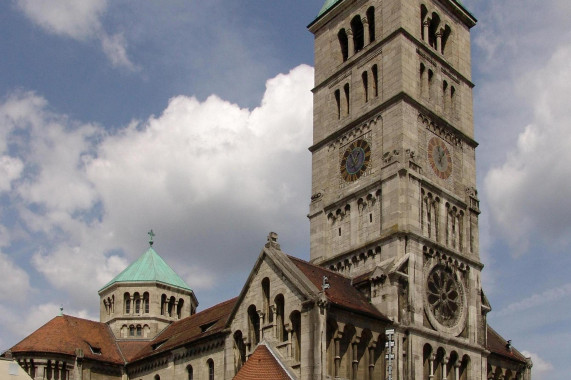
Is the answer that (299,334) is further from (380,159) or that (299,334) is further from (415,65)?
(415,65)

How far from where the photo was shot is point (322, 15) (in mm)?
56406

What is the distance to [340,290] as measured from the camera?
42.8m

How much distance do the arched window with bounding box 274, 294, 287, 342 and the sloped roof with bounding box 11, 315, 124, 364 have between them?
67.1ft

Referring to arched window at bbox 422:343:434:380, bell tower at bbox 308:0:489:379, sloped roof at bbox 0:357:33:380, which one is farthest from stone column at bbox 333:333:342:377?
sloped roof at bbox 0:357:33:380

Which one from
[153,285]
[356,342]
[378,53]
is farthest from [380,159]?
[153,285]

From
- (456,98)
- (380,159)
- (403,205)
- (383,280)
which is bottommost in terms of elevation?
(383,280)

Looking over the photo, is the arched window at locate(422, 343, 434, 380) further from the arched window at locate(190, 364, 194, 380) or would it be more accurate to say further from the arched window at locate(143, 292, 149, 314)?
the arched window at locate(143, 292, 149, 314)

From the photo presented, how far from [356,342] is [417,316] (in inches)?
180

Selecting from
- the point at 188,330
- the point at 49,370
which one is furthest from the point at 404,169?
the point at 49,370

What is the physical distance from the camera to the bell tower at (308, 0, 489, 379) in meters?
44.7

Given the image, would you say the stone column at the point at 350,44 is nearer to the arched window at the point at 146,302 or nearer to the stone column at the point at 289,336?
the stone column at the point at 289,336

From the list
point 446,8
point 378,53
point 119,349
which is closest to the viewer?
point 378,53

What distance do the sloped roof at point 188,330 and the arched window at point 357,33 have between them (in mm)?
18011

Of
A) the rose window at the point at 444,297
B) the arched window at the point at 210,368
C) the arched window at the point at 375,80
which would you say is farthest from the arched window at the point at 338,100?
the arched window at the point at 210,368
